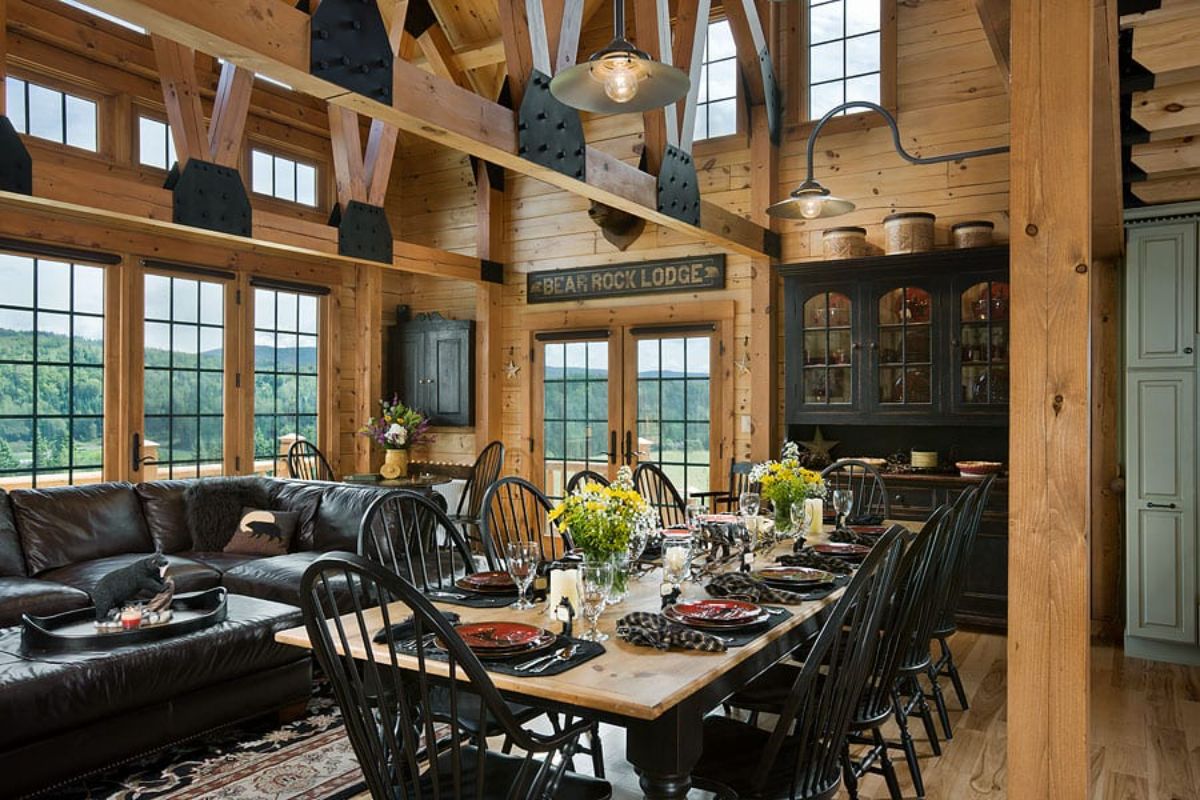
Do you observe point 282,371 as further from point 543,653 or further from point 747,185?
point 543,653

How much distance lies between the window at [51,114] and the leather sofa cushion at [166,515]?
2575mm

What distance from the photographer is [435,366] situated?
26.4 feet

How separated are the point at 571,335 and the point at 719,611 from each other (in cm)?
509

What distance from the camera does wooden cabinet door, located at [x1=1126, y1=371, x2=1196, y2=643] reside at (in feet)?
14.6

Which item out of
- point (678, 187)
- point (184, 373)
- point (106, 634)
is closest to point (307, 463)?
point (184, 373)

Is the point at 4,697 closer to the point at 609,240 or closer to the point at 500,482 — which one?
the point at 500,482

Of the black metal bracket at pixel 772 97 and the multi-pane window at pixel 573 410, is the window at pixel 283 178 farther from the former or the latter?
the black metal bracket at pixel 772 97

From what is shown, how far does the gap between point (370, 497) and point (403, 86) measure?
2.61 m

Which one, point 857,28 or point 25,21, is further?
point 857,28

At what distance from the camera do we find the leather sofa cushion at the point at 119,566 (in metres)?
4.20

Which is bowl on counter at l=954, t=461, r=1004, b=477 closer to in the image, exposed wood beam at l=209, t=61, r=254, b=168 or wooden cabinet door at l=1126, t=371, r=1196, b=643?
wooden cabinet door at l=1126, t=371, r=1196, b=643

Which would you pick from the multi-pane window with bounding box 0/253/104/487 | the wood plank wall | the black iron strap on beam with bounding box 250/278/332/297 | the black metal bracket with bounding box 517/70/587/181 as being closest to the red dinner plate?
the black metal bracket with bounding box 517/70/587/181

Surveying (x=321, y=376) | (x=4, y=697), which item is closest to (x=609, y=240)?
(x=321, y=376)

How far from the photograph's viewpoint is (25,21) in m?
5.56
